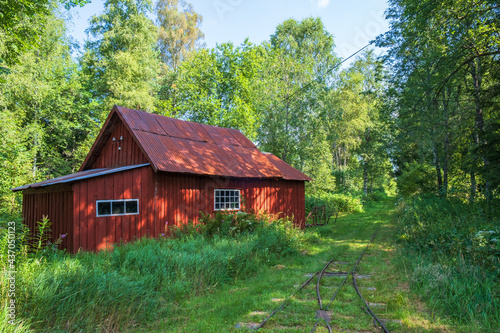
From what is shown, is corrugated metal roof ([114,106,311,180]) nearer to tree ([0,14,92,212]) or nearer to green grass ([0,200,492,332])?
green grass ([0,200,492,332])

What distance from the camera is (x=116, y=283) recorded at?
5191 mm

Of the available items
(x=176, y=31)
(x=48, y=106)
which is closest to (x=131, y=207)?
(x=48, y=106)

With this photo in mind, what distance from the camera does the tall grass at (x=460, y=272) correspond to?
4.82 m

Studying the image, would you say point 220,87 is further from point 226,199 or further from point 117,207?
point 117,207

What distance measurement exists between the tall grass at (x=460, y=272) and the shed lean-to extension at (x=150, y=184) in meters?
7.47

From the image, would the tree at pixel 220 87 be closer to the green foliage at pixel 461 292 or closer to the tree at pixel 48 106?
the tree at pixel 48 106

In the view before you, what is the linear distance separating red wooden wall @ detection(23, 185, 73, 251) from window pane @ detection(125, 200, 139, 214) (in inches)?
64.7

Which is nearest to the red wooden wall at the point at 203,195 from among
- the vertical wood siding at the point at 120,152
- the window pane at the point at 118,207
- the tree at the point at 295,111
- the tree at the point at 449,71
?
the window pane at the point at 118,207

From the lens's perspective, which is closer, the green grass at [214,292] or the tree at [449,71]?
the green grass at [214,292]

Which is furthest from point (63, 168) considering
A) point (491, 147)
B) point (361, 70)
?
point (361, 70)

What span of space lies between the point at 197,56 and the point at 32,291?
2876 cm

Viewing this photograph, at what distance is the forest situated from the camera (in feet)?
29.8

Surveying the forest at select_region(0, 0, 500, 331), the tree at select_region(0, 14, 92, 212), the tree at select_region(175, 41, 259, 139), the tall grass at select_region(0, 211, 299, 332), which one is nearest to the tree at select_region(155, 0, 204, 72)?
the forest at select_region(0, 0, 500, 331)

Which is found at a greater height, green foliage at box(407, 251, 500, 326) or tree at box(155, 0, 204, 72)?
tree at box(155, 0, 204, 72)
